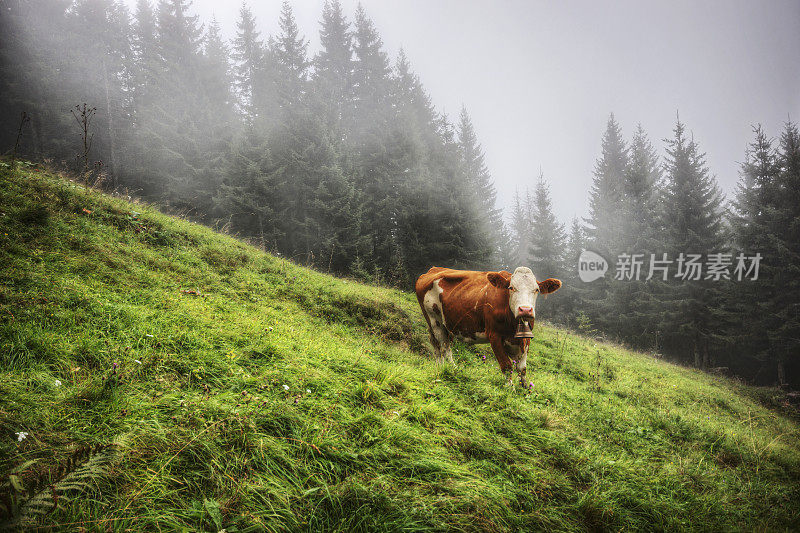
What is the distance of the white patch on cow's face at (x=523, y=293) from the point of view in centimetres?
486

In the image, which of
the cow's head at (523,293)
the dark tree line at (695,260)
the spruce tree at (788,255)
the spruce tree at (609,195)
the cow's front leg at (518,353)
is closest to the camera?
the cow's head at (523,293)

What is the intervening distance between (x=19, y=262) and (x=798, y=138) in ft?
99.0

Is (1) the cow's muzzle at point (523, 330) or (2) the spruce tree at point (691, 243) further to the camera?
(2) the spruce tree at point (691, 243)

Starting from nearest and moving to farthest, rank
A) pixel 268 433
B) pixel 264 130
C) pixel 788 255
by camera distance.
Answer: pixel 268 433 < pixel 788 255 < pixel 264 130

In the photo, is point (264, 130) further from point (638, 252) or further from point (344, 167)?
point (638, 252)

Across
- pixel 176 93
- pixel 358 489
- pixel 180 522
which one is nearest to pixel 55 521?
pixel 180 522

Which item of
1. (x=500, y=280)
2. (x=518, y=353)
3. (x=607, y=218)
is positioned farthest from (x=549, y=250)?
(x=518, y=353)

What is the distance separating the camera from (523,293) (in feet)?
16.5

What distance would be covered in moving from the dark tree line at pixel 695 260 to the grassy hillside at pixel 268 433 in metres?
14.8

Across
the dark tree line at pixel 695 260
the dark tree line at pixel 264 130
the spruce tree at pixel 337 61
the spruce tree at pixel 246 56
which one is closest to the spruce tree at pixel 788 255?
the dark tree line at pixel 695 260

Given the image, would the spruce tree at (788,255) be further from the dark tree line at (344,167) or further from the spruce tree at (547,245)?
the spruce tree at (547,245)

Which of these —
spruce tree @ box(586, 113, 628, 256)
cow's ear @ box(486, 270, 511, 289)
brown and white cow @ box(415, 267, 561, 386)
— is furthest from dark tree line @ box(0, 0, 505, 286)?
cow's ear @ box(486, 270, 511, 289)

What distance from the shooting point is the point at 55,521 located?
154 centimetres

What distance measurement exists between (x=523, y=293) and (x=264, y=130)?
1879 centimetres
